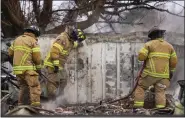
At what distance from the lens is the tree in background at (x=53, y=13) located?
12164 mm

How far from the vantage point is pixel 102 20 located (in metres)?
15.4

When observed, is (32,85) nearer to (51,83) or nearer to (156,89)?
(51,83)

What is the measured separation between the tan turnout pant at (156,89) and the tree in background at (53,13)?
5.49m

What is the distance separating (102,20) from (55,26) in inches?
112

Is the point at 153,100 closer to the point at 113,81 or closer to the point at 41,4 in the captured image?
the point at 113,81

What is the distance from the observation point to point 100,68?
31.8ft

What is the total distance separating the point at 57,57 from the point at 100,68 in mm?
1436

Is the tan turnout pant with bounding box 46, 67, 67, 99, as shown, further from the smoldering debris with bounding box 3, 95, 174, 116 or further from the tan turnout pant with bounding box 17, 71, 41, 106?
the tan turnout pant with bounding box 17, 71, 41, 106

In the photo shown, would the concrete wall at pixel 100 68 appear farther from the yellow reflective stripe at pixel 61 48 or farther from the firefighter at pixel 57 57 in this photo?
the yellow reflective stripe at pixel 61 48

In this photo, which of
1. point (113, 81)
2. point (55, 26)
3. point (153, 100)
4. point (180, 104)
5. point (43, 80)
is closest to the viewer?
point (180, 104)

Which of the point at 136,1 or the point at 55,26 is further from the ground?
the point at 136,1

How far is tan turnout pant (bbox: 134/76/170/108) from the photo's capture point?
739 cm

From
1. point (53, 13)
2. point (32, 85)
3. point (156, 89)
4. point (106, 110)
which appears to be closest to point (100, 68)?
point (106, 110)

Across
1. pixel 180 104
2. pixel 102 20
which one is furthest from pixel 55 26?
pixel 180 104
